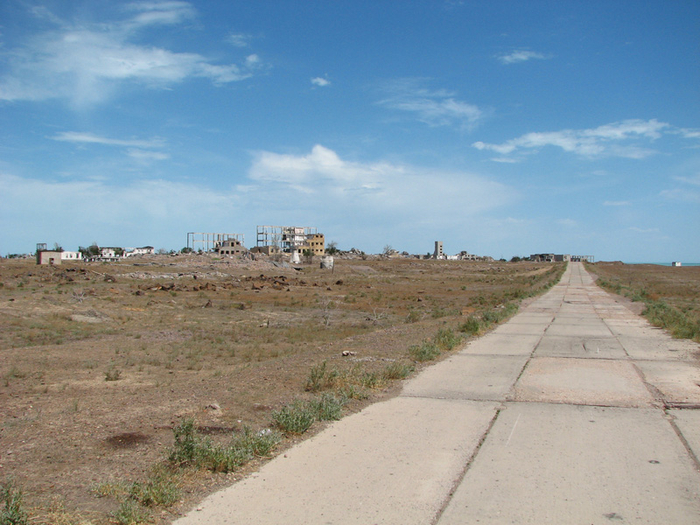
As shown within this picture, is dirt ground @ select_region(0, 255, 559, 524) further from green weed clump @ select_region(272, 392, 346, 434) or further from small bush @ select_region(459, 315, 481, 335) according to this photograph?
small bush @ select_region(459, 315, 481, 335)

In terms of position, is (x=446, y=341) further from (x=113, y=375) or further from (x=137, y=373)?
(x=113, y=375)

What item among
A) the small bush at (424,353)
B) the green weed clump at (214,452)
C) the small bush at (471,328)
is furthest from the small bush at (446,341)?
the green weed clump at (214,452)

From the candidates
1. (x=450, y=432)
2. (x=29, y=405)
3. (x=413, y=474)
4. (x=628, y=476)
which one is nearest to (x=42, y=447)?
(x=29, y=405)

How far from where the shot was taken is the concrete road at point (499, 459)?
443 centimetres

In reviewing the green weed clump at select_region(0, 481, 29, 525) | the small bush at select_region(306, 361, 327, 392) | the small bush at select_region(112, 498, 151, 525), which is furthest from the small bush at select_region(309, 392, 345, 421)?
the green weed clump at select_region(0, 481, 29, 525)

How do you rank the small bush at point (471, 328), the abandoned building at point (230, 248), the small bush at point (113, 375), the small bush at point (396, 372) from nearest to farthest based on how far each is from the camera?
1. the small bush at point (396, 372)
2. the small bush at point (113, 375)
3. the small bush at point (471, 328)
4. the abandoned building at point (230, 248)

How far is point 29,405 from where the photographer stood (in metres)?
9.33

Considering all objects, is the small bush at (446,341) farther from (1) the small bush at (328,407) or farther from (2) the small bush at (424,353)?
(1) the small bush at (328,407)

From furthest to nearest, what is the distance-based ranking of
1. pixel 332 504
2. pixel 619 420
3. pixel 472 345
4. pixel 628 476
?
pixel 472 345 < pixel 619 420 < pixel 628 476 < pixel 332 504

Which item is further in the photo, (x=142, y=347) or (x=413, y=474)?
Answer: (x=142, y=347)

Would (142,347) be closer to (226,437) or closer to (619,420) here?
(226,437)

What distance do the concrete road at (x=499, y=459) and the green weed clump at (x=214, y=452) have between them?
0.91ft

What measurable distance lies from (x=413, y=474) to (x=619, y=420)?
355 cm

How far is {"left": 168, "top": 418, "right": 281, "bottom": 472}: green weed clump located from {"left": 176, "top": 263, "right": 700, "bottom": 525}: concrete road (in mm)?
277
